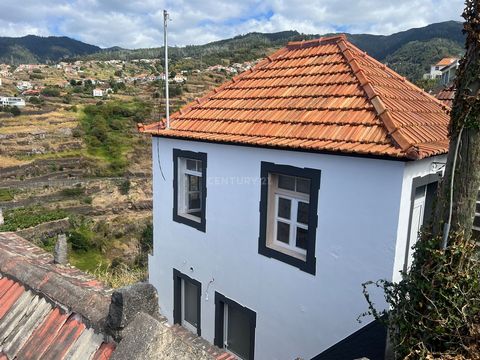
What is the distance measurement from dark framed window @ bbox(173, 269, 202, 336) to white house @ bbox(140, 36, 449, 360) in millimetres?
27

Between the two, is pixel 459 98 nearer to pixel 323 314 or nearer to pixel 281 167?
pixel 281 167

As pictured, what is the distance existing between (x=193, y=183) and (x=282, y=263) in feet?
9.52

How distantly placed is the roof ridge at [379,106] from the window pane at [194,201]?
3975 millimetres

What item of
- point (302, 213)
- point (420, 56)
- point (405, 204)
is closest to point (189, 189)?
point (302, 213)

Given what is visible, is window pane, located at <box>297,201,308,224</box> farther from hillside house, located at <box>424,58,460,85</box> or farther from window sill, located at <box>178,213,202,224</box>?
hillside house, located at <box>424,58,460,85</box>

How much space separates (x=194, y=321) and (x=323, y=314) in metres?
3.59

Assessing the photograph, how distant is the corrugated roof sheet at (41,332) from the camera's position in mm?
2422

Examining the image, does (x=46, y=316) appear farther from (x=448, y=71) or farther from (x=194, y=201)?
(x=448, y=71)

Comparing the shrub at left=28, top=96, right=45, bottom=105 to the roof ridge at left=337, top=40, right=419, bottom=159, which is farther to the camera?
the shrub at left=28, top=96, right=45, bottom=105

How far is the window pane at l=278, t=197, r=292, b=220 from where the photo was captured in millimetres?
5852

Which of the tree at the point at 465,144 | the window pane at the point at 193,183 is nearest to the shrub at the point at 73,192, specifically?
the window pane at the point at 193,183

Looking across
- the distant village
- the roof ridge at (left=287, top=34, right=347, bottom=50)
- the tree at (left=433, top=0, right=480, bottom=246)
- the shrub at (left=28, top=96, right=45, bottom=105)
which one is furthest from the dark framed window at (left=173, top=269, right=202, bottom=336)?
the shrub at (left=28, top=96, right=45, bottom=105)

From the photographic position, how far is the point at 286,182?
5.84 m

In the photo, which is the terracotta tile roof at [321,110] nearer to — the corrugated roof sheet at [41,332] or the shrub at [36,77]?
the corrugated roof sheet at [41,332]
